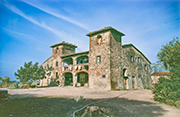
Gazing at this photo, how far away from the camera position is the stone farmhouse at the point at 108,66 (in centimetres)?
1925

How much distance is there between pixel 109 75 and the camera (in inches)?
729

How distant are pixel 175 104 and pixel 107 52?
12.5 meters

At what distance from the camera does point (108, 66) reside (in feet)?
61.9

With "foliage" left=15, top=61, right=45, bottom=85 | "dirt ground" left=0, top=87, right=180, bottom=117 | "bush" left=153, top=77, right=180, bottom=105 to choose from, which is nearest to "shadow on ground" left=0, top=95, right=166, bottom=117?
"dirt ground" left=0, top=87, right=180, bottom=117

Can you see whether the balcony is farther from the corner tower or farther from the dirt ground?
the dirt ground

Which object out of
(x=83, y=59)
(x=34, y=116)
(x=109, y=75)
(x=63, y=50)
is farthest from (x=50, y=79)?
(x=34, y=116)

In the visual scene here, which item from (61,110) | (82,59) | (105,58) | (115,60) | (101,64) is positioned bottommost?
(61,110)

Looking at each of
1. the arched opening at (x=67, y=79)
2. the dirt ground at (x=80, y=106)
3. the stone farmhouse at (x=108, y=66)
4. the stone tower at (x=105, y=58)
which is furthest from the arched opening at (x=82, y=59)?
the dirt ground at (x=80, y=106)

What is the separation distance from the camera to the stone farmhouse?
63.2ft

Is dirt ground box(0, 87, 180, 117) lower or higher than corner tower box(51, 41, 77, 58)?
lower

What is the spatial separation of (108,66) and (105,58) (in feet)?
4.87

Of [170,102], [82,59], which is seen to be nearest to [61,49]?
[82,59]

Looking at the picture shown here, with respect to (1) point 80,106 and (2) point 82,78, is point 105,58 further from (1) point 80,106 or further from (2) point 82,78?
(1) point 80,106

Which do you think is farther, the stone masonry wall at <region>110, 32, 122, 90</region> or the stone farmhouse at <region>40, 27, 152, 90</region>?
the stone farmhouse at <region>40, 27, 152, 90</region>
